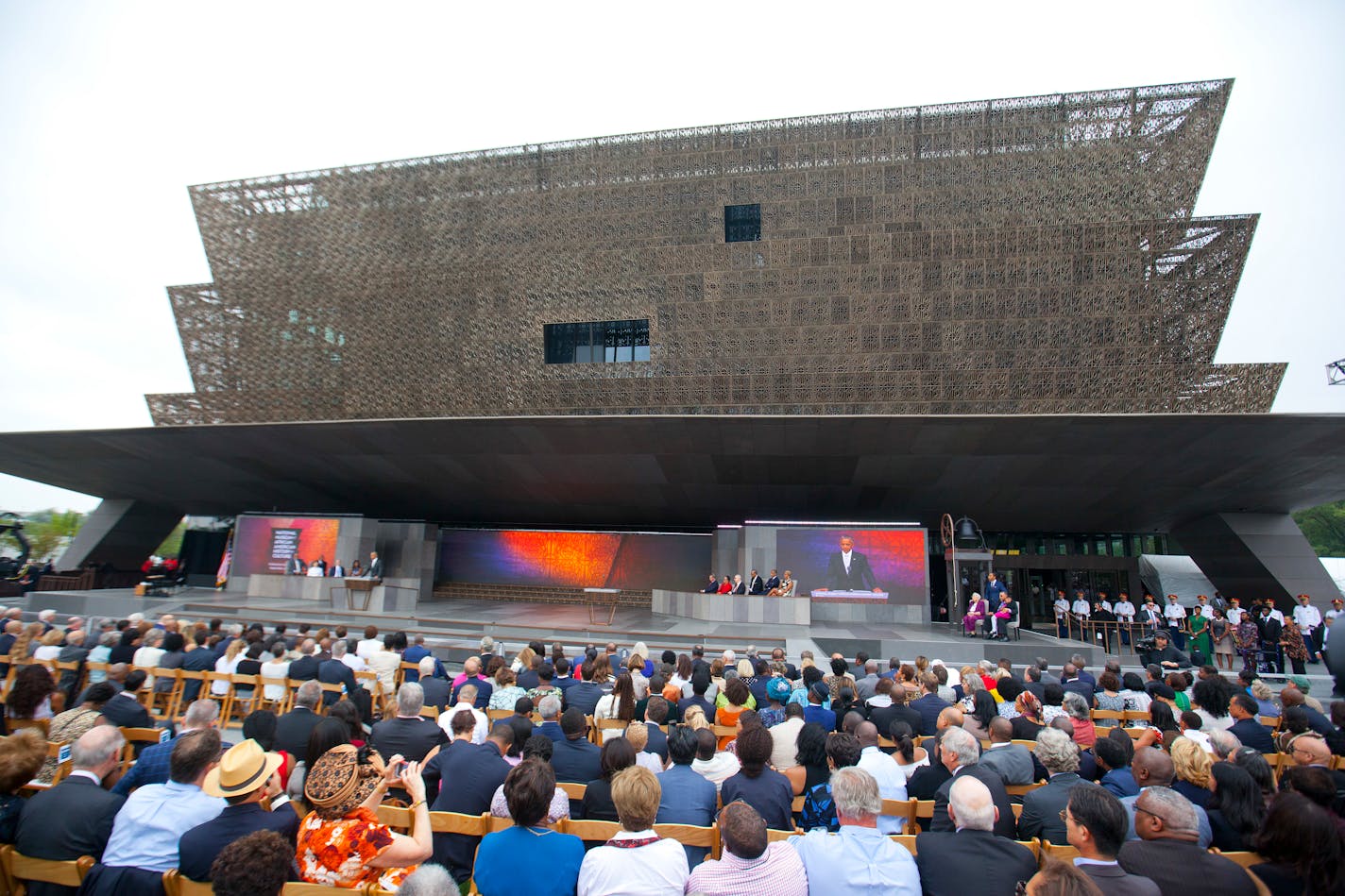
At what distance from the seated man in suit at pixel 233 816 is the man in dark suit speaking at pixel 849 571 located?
1729 centimetres

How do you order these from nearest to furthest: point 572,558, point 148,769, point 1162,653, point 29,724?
1. point 148,769
2. point 29,724
3. point 1162,653
4. point 572,558

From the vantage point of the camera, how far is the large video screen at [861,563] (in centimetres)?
1864

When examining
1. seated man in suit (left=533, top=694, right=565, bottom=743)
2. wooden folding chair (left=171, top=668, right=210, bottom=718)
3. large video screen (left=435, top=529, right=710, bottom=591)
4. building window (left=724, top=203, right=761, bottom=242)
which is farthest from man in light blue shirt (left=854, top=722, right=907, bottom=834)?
large video screen (left=435, top=529, right=710, bottom=591)

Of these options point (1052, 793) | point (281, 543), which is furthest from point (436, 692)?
point (281, 543)

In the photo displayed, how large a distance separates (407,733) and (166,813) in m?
1.64

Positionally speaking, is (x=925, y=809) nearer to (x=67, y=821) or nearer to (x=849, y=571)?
(x=67, y=821)

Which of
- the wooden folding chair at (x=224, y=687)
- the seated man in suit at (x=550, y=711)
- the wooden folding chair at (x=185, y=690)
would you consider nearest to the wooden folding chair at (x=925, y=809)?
the seated man in suit at (x=550, y=711)

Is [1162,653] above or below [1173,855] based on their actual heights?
below

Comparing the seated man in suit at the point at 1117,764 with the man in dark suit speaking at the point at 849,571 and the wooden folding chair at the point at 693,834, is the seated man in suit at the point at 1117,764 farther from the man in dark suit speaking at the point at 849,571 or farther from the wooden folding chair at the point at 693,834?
the man in dark suit speaking at the point at 849,571

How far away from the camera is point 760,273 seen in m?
20.0

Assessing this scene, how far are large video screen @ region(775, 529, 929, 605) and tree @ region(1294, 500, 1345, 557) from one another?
4620 cm

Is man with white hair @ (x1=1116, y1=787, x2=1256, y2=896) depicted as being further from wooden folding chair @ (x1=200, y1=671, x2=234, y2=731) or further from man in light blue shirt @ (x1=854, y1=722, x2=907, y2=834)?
wooden folding chair @ (x1=200, y1=671, x2=234, y2=731)

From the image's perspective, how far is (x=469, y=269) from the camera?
71.7ft

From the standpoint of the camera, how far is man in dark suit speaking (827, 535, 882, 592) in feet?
61.4
